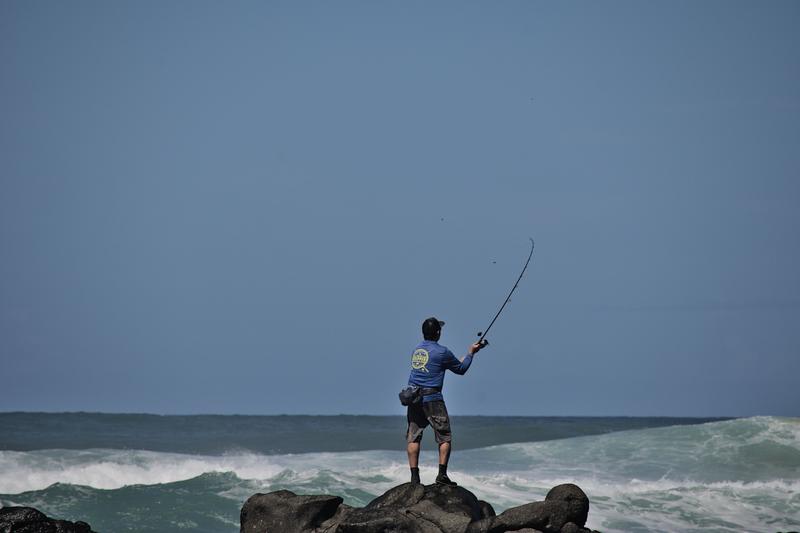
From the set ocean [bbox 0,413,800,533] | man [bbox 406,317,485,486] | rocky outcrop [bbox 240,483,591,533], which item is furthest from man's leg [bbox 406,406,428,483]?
ocean [bbox 0,413,800,533]

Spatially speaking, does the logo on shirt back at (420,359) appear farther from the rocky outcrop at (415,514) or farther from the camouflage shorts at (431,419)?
the rocky outcrop at (415,514)

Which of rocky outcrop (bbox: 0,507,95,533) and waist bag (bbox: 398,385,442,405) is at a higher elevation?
waist bag (bbox: 398,385,442,405)

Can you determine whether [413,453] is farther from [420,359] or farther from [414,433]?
[420,359]

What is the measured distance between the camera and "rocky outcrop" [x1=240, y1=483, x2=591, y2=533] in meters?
10.2

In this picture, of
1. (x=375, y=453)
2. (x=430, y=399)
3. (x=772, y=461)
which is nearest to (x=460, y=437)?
(x=375, y=453)

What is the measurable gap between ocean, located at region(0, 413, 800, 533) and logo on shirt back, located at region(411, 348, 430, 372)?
18.9 feet

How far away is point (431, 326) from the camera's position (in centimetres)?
1102

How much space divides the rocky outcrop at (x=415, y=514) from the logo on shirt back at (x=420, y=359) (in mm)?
1090

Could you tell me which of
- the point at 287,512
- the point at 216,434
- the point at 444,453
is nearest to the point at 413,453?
the point at 444,453

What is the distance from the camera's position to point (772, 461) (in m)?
24.5

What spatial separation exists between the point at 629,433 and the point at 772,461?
15.4ft

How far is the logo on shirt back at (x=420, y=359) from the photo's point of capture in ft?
36.0

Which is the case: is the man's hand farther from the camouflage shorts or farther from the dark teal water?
the dark teal water

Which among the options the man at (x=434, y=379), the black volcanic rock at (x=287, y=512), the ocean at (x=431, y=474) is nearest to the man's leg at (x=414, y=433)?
the man at (x=434, y=379)
